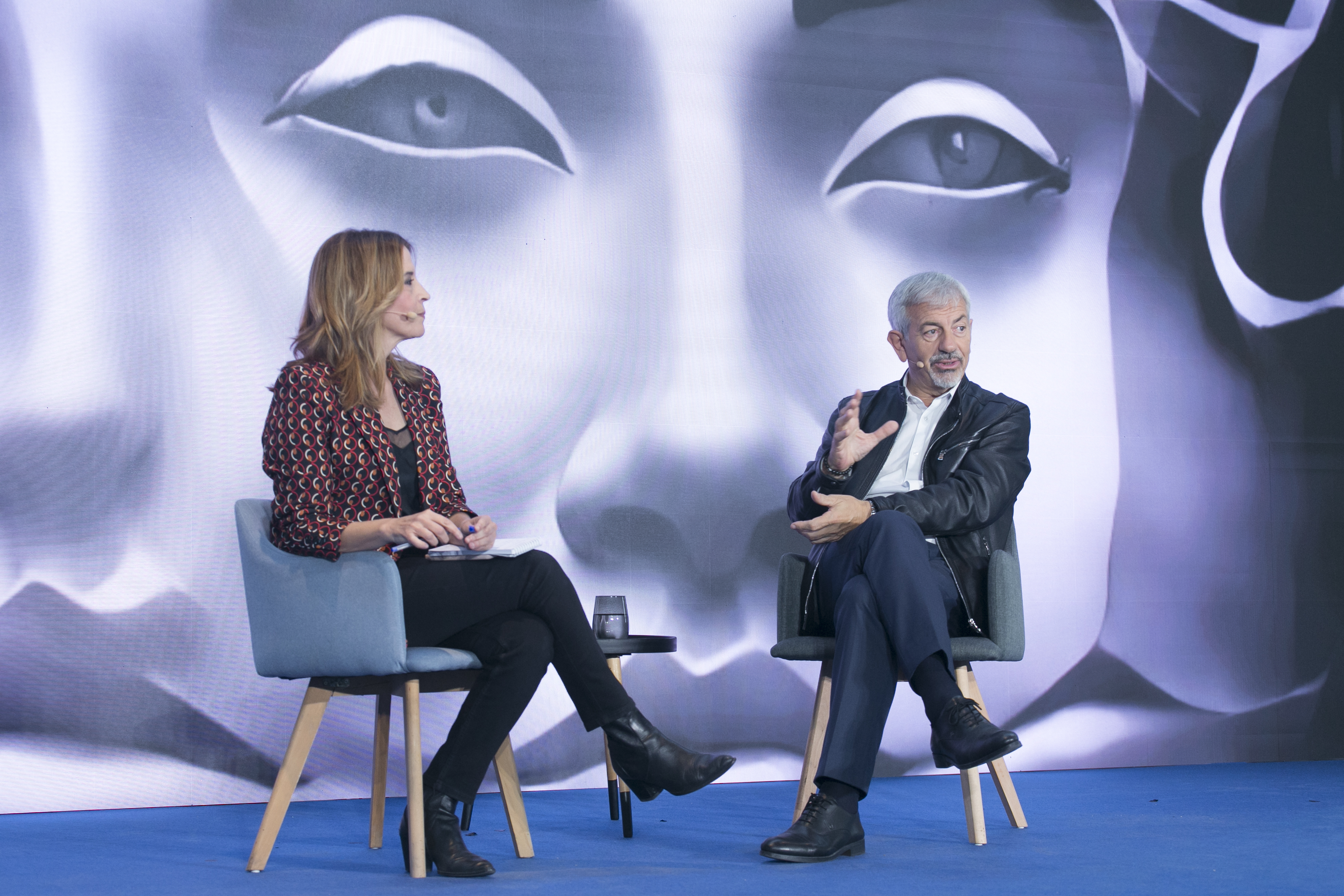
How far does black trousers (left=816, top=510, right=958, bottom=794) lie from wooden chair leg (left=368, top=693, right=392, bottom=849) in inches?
35.2

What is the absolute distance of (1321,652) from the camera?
395cm

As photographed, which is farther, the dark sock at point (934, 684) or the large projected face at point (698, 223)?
the large projected face at point (698, 223)

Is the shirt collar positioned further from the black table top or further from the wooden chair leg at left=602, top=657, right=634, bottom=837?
Result: the wooden chair leg at left=602, top=657, right=634, bottom=837

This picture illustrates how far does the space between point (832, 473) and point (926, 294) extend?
0.51 m

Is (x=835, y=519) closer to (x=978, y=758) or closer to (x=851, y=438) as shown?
(x=851, y=438)

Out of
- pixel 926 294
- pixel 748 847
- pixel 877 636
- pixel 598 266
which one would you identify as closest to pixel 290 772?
pixel 748 847

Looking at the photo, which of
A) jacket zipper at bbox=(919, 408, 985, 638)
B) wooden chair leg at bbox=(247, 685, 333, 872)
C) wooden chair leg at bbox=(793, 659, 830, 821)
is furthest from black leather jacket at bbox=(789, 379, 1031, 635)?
wooden chair leg at bbox=(247, 685, 333, 872)

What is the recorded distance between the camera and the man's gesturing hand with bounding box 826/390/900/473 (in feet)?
8.09

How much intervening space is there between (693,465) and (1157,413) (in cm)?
157

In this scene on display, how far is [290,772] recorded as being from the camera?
214 cm

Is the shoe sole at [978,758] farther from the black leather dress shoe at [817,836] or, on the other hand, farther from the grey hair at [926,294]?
the grey hair at [926,294]

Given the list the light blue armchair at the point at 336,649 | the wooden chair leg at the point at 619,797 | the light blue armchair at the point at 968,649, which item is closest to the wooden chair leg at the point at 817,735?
the light blue armchair at the point at 968,649

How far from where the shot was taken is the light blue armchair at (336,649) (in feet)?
6.71

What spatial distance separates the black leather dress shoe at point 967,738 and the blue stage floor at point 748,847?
19 centimetres
